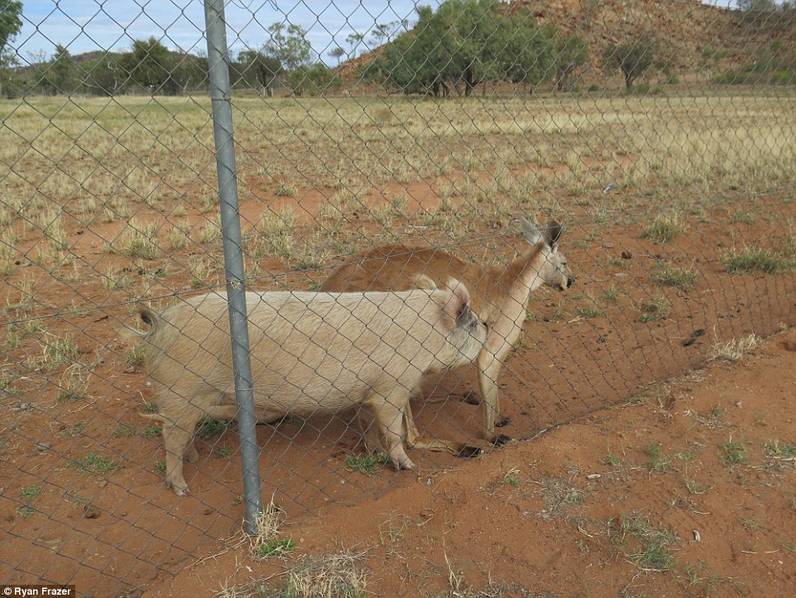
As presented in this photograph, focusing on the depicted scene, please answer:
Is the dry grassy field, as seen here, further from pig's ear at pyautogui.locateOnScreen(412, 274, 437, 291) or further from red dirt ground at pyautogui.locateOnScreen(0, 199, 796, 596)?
pig's ear at pyautogui.locateOnScreen(412, 274, 437, 291)

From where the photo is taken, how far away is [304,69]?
3.55m

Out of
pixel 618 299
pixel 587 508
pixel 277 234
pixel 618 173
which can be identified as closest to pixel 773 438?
pixel 587 508

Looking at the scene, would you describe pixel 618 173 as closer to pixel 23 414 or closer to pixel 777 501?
pixel 777 501

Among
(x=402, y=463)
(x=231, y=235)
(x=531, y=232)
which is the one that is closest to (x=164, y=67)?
(x=231, y=235)

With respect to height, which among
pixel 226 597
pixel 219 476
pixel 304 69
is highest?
pixel 304 69

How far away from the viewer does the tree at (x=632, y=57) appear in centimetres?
557

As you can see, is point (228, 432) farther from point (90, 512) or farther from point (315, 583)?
point (315, 583)

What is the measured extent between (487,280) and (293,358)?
2.17 m

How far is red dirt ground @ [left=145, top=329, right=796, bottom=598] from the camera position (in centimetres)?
314

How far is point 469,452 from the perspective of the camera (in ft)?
15.7

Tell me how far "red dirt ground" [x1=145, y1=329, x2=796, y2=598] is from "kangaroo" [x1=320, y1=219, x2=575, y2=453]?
942 mm

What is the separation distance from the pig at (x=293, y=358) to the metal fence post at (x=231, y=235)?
708 mm

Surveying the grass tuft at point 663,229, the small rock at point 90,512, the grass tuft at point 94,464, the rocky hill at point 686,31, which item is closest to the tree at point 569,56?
the rocky hill at point 686,31

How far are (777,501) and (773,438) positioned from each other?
0.66 metres
